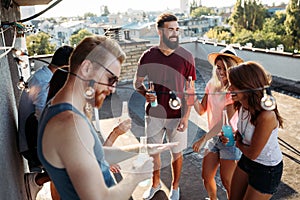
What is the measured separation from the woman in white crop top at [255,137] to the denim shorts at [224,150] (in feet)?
0.55

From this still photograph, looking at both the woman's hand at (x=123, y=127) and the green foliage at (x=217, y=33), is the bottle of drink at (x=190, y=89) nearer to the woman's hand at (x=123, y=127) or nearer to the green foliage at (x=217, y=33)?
the green foliage at (x=217, y=33)

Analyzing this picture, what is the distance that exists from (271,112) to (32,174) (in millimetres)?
1206

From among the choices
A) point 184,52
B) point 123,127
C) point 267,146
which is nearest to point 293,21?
point 184,52

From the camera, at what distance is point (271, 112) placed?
1188 mm

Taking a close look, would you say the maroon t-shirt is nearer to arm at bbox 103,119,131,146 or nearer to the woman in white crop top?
the woman in white crop top

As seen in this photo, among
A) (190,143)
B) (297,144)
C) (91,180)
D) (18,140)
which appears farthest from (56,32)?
(297,144)

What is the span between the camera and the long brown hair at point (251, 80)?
1115 millimetres

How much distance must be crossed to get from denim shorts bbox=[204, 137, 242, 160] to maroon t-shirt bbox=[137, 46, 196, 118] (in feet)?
0.88

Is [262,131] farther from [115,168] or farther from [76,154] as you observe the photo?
[76,154]

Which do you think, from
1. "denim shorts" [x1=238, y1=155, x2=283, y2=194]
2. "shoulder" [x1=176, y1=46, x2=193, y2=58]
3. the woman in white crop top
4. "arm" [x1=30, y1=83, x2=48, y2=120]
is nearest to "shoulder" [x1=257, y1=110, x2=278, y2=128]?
the woman in white crop top

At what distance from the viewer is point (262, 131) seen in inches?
46.9

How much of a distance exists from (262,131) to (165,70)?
0.69 m

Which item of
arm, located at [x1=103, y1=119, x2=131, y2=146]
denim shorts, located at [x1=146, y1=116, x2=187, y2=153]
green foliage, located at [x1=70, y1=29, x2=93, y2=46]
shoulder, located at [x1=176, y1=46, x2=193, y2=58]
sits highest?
green foliage, located at [x1=70, y1=29, x2=93, y2=46]

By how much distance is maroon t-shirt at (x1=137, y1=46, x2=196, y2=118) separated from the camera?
1.58 metres
